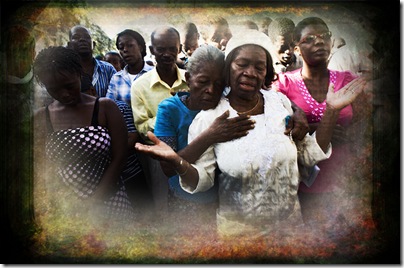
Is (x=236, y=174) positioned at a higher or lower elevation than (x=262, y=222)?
higher

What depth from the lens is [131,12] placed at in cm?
457

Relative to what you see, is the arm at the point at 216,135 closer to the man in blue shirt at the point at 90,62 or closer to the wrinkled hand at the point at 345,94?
the wrinkled hand at the point at 345,94

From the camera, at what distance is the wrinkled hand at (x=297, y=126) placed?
14.8ft

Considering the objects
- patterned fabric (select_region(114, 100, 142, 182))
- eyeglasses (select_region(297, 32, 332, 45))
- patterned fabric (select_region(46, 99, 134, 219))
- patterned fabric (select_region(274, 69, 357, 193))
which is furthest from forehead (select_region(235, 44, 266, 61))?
patterned fabric (select_region(46, 99, 134, 219))

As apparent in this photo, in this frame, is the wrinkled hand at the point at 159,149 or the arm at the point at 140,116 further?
the arm at the point at 140,116

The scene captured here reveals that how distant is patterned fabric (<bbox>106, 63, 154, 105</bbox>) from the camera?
4535mm

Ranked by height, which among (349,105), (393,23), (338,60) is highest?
(393,23)

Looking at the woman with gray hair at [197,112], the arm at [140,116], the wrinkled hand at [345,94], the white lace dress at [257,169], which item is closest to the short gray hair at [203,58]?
the woman with gray hair at [197,112]

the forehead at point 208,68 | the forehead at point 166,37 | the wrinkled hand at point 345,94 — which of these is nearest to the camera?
the forehead at point 208,68

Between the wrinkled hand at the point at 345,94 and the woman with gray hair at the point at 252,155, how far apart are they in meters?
0.18

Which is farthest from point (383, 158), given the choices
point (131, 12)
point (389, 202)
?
point (131, 12)

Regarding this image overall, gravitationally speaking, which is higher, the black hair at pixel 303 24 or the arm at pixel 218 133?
the black hair at pixel 303 24

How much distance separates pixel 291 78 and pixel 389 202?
125cm

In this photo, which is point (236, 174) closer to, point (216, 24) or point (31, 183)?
point (216, 24)
